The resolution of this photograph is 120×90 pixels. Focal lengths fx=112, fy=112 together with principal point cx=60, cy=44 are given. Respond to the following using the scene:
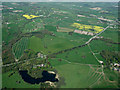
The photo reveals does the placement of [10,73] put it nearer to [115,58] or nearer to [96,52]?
[96,52]

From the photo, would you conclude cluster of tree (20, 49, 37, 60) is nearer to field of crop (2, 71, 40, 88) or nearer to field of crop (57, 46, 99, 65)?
field of crop (2, 71, 40, 88)

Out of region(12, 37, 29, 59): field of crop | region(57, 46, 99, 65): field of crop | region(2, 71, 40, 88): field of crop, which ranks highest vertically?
region(12, 37, 29, 59): field of crop

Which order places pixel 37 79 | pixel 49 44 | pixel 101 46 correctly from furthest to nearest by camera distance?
pixel 101 46 → pixel 49 44 → pixel 37 79

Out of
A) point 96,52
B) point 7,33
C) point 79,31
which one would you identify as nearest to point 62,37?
point 79,31

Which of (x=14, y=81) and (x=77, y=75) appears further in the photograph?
(x=77, y=75)

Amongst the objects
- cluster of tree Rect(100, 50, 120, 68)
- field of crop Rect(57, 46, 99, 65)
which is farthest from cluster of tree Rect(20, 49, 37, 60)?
cluster of tree Rect(100, 50, 120, 68)

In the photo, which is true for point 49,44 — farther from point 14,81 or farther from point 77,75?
point 14,81

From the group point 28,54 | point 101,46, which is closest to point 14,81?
point 28,54

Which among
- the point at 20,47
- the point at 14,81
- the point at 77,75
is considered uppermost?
the point at 20,47
